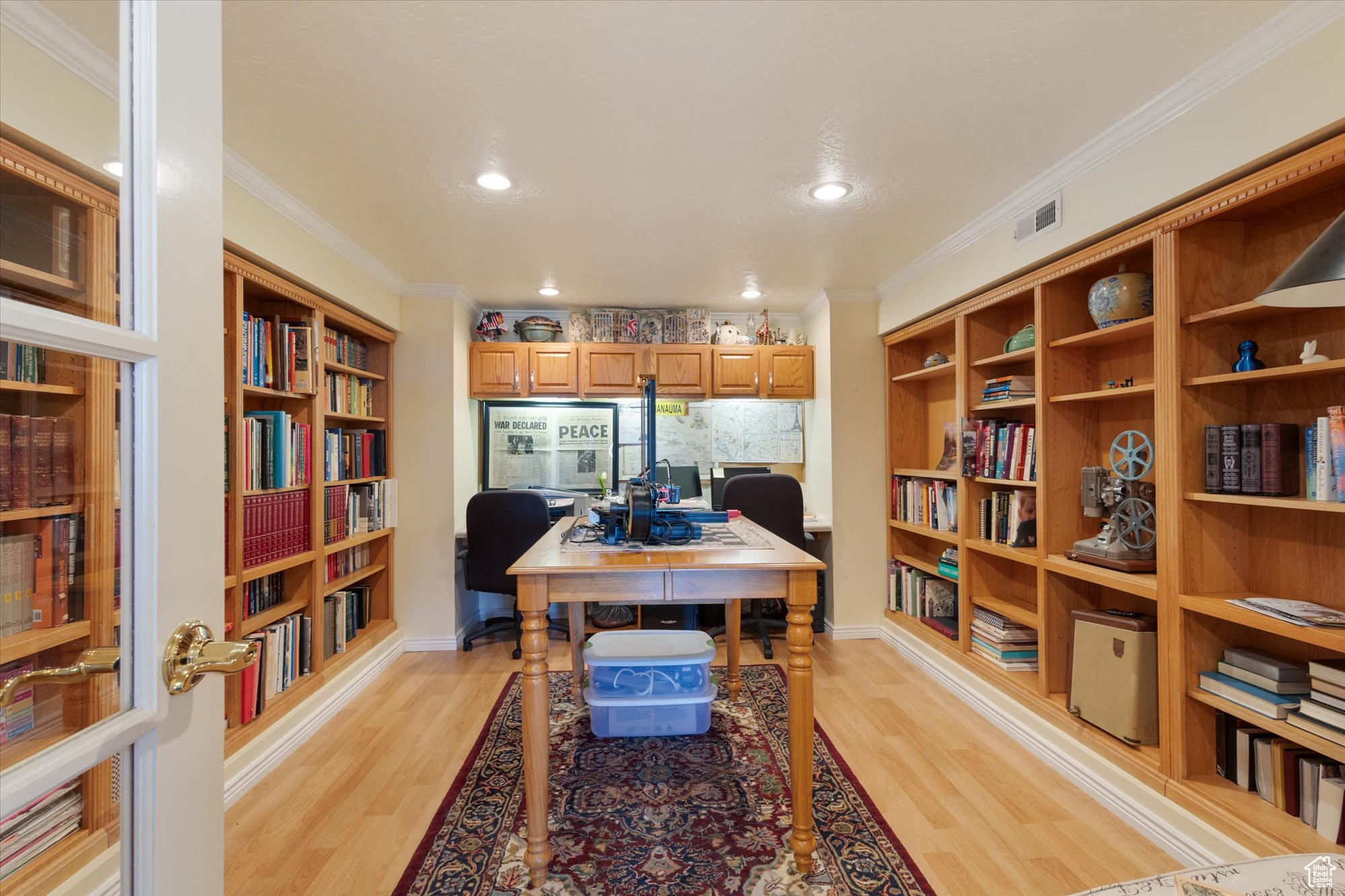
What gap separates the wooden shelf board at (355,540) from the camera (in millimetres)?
3047

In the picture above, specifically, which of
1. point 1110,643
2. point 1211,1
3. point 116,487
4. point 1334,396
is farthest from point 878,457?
point 116,487

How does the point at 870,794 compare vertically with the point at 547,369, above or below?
below

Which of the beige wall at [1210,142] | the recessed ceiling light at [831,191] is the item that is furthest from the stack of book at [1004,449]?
the recessed ceiling light at [831,191]

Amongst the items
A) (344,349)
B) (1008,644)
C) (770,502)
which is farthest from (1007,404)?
(344,349)

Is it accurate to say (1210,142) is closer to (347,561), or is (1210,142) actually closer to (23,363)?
(23,363)

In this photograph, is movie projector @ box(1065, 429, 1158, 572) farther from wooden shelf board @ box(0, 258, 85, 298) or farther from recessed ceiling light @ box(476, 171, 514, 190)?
wooden shelf board @ box(0, 258, 85, 298)

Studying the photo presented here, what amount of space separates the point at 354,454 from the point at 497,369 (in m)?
1.14

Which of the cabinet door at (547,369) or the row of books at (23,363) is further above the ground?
the cabinet door at (547,369)

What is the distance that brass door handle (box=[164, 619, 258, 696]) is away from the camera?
63cm

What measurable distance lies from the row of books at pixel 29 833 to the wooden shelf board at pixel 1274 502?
2.43 meters

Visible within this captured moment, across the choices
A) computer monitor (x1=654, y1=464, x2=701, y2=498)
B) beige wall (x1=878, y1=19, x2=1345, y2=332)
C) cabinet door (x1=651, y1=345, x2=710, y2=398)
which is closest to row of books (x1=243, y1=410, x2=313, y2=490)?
cabinet door (x1=651, y1=345, x2=710, y2=398)

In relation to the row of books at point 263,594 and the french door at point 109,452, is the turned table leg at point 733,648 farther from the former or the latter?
the french door at point 109,452

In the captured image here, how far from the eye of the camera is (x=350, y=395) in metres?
3.36

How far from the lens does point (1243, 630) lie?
196cm
